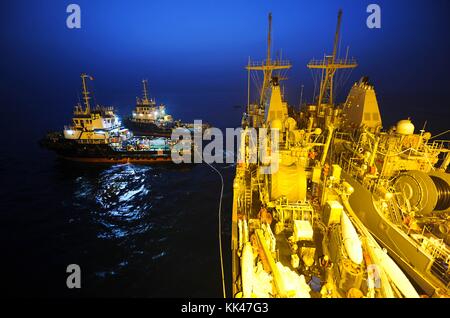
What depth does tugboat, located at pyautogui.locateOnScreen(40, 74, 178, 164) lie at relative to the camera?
112ft

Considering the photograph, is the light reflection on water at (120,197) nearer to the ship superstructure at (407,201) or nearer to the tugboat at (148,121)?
the ship superstructure at (407,201)

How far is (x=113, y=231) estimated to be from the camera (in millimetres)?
19750

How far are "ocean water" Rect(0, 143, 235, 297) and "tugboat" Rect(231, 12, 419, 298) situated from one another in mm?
6969

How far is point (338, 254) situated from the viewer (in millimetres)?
8062

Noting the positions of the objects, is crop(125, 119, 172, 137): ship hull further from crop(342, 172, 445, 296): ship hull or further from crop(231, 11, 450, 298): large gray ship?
crop(342, 172, 445, 296): ship hull

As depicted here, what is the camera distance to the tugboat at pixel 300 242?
21.1 ft

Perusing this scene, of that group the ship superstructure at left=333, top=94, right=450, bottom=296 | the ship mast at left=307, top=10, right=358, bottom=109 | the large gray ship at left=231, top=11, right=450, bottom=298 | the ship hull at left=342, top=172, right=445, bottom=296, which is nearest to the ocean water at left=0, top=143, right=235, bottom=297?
the large gray ship at left=231, top=11, right=450, bottom=298

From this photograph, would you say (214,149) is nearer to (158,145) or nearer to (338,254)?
(158,145)

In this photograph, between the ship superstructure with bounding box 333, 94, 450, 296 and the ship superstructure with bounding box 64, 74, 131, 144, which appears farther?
the ship superstructure with bounding box 64, 74, 131, 144

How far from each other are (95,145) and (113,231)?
19208 mm

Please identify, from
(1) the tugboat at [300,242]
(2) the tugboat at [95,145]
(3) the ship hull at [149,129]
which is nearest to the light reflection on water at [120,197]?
(2) the tugboat at [95,145]

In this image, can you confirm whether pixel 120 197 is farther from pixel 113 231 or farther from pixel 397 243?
pixel 397 243
